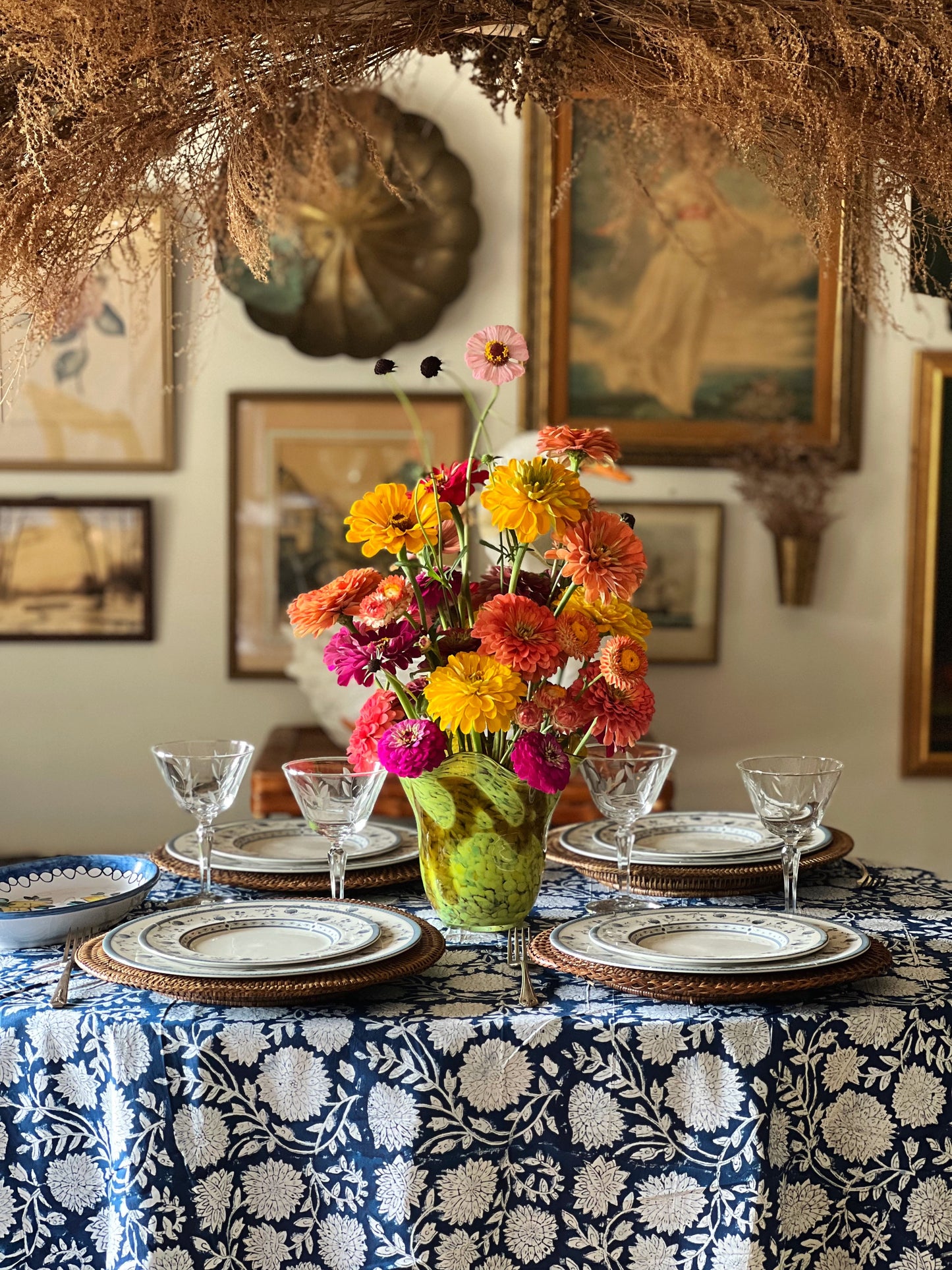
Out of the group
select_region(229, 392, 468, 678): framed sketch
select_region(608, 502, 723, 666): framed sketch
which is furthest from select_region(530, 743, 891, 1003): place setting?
select_region(229, 392, 468, 678): framed sketch

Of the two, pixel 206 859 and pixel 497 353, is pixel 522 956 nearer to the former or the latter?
pixel 206 859

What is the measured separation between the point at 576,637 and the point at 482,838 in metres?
0.25

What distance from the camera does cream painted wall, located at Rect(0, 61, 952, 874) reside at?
3508mm

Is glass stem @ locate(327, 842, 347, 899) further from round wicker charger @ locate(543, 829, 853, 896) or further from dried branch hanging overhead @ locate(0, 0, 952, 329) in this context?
dried branch hanging overhead @ locate(0, 0, 952, 329)

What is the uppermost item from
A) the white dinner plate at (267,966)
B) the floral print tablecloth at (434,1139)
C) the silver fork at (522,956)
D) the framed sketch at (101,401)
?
the framed sketch at (101,401)

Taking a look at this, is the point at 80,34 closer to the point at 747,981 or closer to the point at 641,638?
the point at 641,638

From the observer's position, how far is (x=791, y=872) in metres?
A: 1.52

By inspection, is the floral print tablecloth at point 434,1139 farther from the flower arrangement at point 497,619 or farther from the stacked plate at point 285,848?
the stacked plate at point 285,848

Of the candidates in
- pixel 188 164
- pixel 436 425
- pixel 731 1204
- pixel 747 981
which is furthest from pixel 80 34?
pixel 436 425

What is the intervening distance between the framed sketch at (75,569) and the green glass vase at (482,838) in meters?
2.24

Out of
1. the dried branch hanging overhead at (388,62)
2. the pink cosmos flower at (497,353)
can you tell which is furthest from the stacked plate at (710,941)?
the dried branch hanging overhead at (388,62)

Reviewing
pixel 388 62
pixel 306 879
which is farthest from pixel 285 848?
pixel 388 62

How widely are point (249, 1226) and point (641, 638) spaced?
0.73 metres

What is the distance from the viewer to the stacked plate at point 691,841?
168 centimetres
